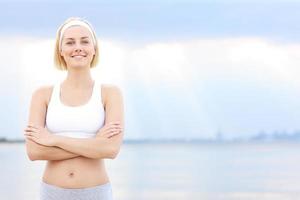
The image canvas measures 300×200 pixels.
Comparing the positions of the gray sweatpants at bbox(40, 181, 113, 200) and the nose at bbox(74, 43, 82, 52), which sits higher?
the nose at bbox(74, 43, 82, 52)

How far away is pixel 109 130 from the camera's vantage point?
3.31 metres

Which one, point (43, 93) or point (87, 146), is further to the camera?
point (43, 93)

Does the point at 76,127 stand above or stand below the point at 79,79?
below

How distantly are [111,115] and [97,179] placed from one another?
270mm

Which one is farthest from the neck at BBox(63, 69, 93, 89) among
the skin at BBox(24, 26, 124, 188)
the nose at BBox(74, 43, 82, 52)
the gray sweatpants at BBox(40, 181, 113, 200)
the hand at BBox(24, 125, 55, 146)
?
the gray sweatpants at BBox(40, 181, 113, 200)

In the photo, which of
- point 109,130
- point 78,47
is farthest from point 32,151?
point 78,47

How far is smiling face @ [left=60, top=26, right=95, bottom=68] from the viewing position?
10.9ft

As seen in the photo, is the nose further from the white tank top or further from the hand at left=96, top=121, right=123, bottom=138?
the hand at left=96, top=121, right=123, bottom=138

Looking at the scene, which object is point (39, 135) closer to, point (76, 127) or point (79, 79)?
point (76, 127)

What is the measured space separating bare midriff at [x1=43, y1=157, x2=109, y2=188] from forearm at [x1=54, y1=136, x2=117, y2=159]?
65 mm

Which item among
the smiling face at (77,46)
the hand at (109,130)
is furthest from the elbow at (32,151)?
the smiling face at (77,46)

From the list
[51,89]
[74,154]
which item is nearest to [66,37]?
[51,89]

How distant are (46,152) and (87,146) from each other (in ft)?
0.57

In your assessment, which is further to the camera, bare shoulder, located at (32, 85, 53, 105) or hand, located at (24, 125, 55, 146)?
bare shoulder, located at (32, 85, 53, 105)
